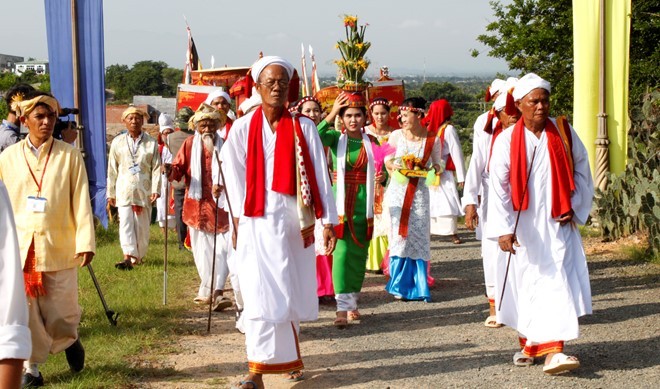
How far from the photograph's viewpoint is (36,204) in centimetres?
676

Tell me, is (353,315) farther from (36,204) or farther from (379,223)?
(36,204)

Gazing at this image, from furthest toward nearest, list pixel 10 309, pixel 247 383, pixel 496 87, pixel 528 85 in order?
pixel 496 87 < pixel 528 85 < pixel 247 383 < pixel 10 309

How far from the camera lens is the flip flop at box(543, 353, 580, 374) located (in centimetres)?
685

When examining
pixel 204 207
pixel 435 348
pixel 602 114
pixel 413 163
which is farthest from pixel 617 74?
pixel 435 348

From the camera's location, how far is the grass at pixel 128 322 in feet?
23.3

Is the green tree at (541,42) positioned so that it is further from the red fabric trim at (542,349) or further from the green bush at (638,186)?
the red fabric trim at (542,349)

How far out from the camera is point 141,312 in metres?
9.48

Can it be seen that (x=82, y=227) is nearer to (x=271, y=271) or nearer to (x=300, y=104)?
(x=271, y=271)

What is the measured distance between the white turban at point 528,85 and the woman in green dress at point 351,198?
82.7 inches

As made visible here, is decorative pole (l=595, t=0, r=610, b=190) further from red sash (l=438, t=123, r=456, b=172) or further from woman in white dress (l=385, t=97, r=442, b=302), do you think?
woman in white dress (l=385, t=97, r=442, b=302)

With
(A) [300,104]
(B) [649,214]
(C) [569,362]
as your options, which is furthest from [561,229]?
(B) [649,214]

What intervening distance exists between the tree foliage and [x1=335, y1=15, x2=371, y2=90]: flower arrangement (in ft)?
210

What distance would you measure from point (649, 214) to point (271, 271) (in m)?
6.97

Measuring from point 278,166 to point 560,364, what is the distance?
2290 millimetres
